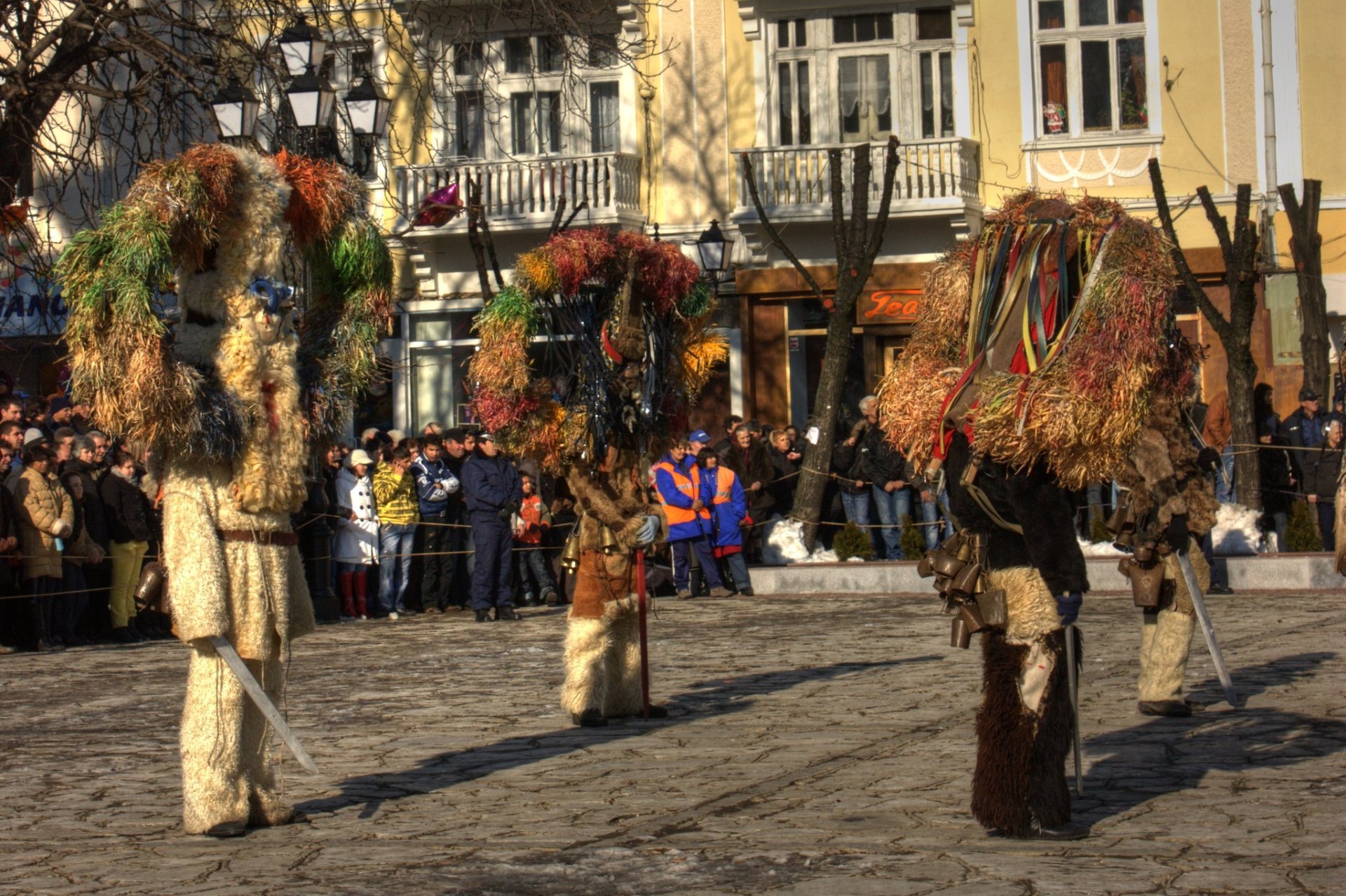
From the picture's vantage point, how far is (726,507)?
18516 mm

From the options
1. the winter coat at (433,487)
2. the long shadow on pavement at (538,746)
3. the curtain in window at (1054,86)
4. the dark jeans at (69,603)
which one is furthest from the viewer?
the curtain in window at (1054,86)

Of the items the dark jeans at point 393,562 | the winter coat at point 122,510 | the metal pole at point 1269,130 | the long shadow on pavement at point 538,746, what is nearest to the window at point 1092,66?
the metal pole at point 1269,130

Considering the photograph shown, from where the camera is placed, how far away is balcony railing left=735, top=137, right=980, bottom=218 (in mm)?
25219

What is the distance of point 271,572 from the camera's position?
7.40 meters

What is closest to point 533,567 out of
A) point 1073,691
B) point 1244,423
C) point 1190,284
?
point 1244,423

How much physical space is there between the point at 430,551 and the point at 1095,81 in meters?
12.3

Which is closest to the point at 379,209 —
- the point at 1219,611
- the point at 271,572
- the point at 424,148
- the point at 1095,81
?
the point at 424,148

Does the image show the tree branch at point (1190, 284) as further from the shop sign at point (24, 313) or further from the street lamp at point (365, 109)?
the shop sign at point (24, 313)

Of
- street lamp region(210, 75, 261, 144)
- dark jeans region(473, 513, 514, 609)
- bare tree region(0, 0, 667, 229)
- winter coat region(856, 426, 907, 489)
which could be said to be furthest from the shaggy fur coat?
winter coat region(856, 426, 907, 489)

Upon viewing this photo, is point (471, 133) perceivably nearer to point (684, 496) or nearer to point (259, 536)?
point (684, 496)

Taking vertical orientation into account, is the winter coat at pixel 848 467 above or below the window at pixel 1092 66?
below

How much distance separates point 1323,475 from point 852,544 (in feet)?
15.0

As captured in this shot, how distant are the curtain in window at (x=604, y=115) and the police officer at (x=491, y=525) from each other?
10.9m

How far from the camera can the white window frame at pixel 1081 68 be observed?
25312 mm
